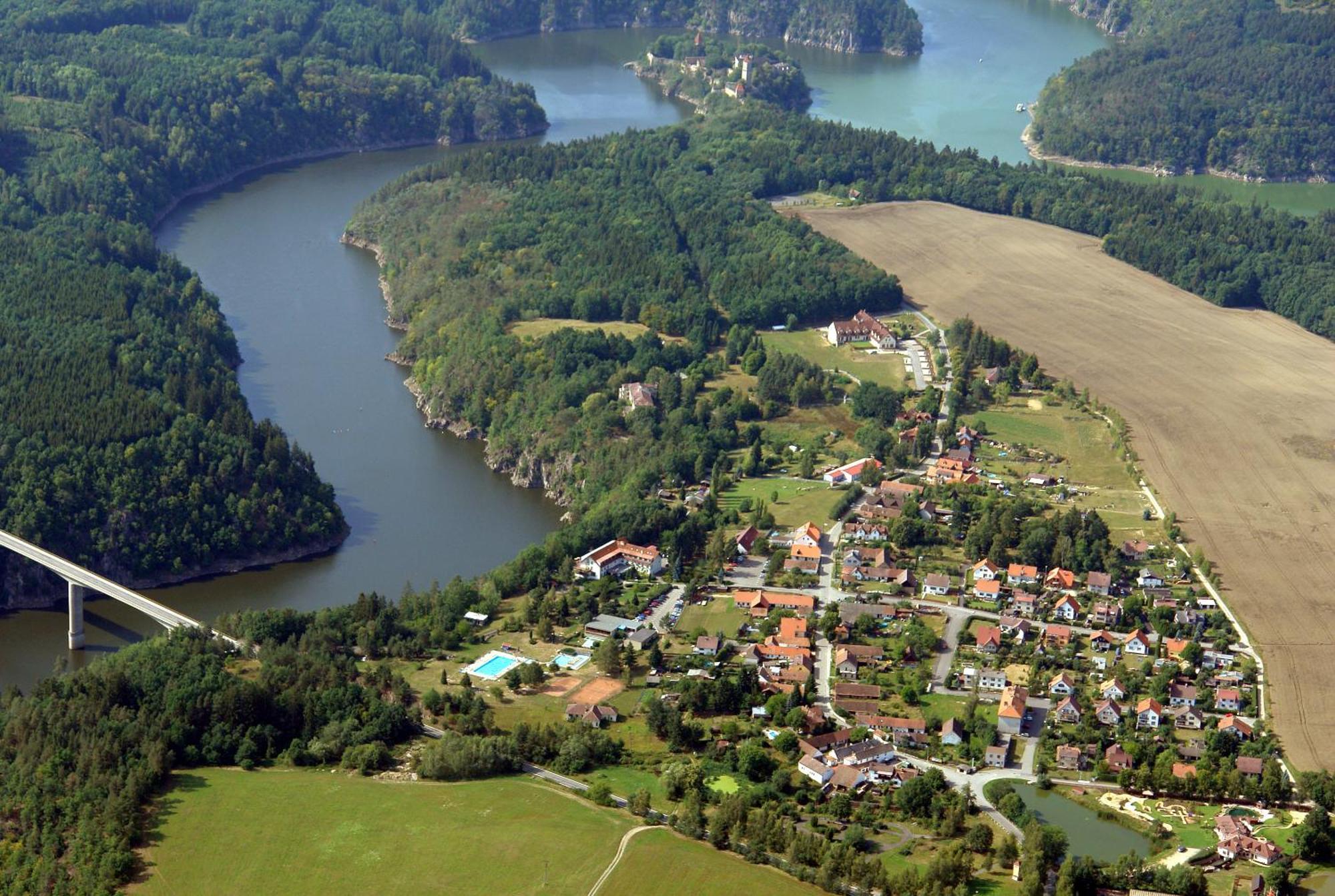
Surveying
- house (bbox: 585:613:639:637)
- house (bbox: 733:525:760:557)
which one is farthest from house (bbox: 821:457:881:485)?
house (bbox: 585:613:639:637)

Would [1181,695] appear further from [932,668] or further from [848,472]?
[848,472]

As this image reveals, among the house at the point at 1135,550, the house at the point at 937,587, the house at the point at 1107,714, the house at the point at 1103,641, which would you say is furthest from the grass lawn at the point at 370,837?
the house at the point at 1135,550

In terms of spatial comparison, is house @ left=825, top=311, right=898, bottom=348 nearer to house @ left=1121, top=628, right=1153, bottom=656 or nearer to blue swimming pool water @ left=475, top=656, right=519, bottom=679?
house @ left=1121, top=628, right=1153, bottom=656

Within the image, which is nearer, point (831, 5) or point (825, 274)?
point (825, 274)

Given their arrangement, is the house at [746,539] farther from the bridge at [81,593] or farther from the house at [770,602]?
the bridge at [81,593]

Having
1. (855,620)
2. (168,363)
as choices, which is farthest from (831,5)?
(855,620)

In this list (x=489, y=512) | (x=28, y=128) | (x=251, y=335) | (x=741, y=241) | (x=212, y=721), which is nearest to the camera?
(x=212, y=721)

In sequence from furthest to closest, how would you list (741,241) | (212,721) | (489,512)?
(741,241) → (489,512) → (212,721)

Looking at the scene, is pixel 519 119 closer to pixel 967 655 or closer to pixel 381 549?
pixel 381 549
